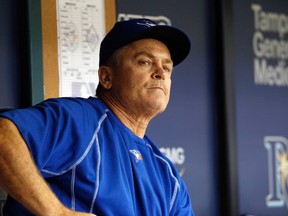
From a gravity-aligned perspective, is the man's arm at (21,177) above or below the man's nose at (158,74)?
below

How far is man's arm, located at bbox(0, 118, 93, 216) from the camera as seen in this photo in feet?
4.95

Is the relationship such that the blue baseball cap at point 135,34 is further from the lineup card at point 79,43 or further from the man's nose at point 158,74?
the lineup card at point 79,43

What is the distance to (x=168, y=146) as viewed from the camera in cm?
330

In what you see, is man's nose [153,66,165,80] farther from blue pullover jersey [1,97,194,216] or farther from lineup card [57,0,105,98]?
lineup card [57,0,105,98]

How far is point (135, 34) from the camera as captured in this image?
1993 mm

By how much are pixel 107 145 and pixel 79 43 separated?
1199mm

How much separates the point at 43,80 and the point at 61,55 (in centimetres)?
16

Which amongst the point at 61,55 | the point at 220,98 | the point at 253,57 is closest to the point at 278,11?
the point at 253,57

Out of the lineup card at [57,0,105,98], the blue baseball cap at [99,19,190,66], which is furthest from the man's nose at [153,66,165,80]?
the lineup card at [57,0,105,98]

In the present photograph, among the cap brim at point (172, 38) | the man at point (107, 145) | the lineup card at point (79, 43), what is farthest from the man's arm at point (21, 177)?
the lineup card at point (79, 43)

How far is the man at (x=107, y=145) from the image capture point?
155 cm

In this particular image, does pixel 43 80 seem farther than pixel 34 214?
Yes

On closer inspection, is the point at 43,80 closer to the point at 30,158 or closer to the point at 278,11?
the point at 30,158

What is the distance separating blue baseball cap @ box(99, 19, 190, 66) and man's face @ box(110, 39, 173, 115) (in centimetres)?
3
